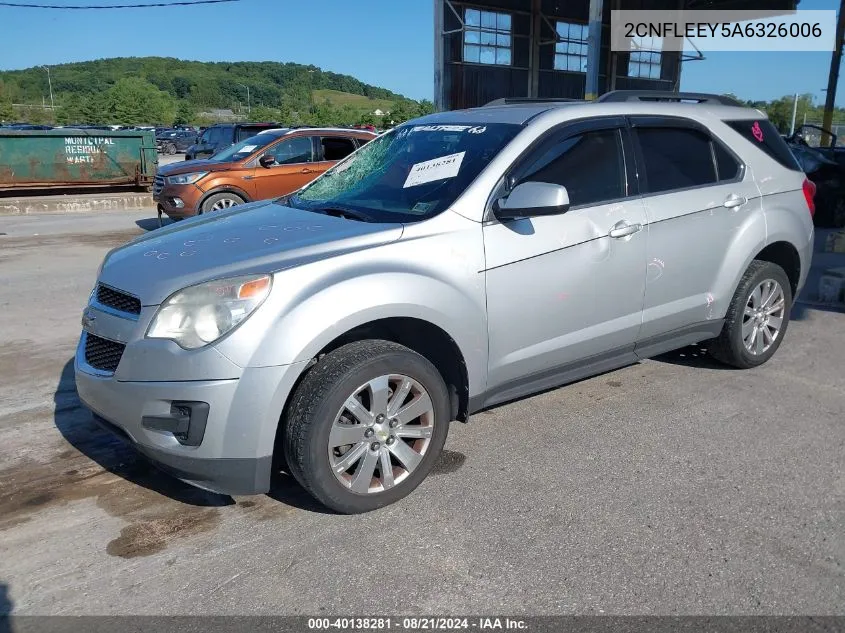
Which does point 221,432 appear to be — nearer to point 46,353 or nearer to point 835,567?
point 835,567

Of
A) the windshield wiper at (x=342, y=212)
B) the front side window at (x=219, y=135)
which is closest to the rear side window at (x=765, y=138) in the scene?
the windshield wiper at (x=342, y=212)

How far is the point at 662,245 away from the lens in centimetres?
427

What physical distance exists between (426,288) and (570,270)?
3.09 feet

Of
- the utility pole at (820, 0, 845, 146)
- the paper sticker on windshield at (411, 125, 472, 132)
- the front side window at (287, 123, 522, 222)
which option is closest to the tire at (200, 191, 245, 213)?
the front side window at (287, 123, 522, 222)

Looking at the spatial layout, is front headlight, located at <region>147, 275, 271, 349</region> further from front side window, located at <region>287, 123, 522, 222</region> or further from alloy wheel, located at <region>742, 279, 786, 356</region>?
alloy wheel, located at <region>742, 279, 786, 356</region>

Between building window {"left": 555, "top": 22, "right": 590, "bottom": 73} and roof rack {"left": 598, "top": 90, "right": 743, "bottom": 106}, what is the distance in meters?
20.4

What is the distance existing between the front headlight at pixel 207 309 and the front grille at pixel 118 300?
20 centimetres

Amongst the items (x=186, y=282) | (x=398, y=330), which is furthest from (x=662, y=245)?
(x=186, y=282)

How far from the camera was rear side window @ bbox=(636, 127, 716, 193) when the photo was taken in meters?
4.36

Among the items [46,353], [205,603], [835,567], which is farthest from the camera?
[46,353]

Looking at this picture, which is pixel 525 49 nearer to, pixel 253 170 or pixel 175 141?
pixel 253 170

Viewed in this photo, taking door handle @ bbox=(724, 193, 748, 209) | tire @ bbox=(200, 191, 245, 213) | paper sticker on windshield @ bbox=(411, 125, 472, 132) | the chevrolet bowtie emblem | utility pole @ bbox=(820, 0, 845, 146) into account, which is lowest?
tire @ bbox=(200, 191, 245, 213)

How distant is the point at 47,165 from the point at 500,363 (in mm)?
15592

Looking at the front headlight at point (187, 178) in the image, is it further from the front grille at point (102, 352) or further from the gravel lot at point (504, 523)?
the front grille at point (102, 352)
